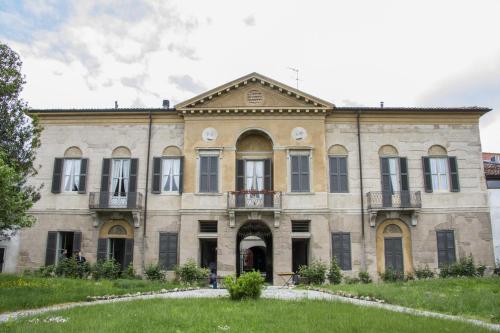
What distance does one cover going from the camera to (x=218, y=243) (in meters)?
25.4

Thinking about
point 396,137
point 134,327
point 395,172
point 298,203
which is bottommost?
point 134,327

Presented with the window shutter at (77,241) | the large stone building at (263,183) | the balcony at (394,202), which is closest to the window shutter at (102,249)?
the large stone building at (263,183)

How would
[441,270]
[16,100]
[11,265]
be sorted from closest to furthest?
[16,100] < [441,270] < [11,265]

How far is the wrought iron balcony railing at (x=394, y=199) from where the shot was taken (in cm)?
2550

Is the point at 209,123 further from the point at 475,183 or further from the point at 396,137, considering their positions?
the point at 475,183

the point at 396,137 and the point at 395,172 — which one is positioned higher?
the point at 396,137

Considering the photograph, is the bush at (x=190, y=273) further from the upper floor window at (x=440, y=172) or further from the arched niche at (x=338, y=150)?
the upper floor window at (x=440, y=172)

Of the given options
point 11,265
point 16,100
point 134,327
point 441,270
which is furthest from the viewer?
point 11,265

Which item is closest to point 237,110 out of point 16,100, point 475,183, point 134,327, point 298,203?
point 298,203

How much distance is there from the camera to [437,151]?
2681 cm

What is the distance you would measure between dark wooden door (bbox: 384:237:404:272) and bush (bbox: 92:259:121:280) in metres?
14.3

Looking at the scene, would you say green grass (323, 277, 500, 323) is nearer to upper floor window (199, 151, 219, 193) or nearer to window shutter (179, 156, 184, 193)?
upper floor window (199, 151, 219, 193)

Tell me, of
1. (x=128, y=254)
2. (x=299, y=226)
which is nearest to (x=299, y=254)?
(x=299, y=226)

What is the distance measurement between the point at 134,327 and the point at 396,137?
20650 millimetres
